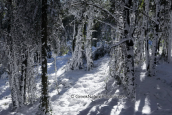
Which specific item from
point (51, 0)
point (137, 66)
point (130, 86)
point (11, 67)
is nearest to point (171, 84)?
point (130, 86)

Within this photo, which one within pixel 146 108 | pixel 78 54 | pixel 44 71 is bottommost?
pixel 146 108

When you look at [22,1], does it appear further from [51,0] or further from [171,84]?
[171,84]

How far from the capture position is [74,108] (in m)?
6.84

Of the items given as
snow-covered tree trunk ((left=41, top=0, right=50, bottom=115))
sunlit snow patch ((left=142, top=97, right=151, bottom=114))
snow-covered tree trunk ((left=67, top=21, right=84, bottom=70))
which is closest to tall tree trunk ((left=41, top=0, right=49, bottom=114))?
snow-covered tree trunk ((left=41, top=0, right=50, bottom=115))

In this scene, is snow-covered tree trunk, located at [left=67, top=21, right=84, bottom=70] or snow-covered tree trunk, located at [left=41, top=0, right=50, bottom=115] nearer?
snow-covered tree trunk, located at [left=41, top=0, right=50, bottom=115]

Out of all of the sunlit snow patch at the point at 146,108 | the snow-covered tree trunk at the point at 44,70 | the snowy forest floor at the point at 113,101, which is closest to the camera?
the sunlit snow patch at the point at 146,108

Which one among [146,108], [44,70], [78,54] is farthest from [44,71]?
[78,54]

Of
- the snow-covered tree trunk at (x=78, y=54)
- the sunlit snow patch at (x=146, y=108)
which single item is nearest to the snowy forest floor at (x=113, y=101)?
the sunlit snow patch at (x=146, y=108)

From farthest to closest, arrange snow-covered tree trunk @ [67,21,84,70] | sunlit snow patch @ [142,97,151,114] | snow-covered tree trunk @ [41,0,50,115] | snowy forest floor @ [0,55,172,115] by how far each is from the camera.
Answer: snow-covered tree trunk @ [67,21,84,70], snow-covered tree trunk @ [41,0,50,115], snowy forest floor @ [0,55,172,115], sunlit snow patch @ [142,97,151,114]

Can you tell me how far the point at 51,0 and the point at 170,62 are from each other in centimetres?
1016

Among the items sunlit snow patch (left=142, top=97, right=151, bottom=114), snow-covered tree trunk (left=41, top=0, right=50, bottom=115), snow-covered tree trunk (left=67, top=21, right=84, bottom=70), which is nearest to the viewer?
sunlit snow patch (left=142, top=97, right=151, bottom=114)

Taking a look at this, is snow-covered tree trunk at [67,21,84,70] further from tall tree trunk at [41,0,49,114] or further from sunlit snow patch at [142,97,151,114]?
sunlit snow patch at [142,97,151,114]

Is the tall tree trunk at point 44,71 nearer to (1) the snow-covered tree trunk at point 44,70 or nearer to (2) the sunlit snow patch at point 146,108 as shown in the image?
(1) the snow-covered tree trunk at point 44,70

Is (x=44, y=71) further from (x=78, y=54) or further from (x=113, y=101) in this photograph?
(x=78, y=54)
